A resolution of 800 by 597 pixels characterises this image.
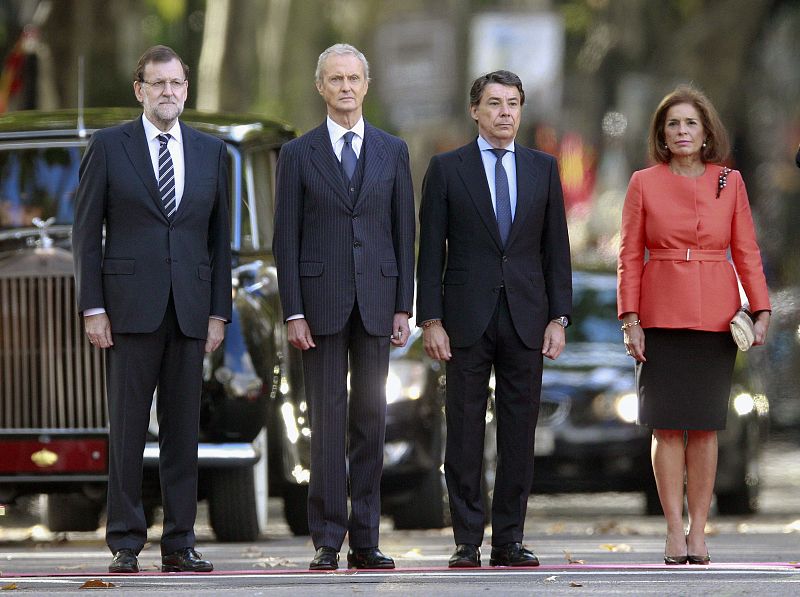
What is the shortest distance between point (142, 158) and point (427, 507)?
440 cm

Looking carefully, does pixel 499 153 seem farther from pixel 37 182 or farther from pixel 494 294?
pixel 37 182

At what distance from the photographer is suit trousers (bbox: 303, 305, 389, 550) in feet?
29.6

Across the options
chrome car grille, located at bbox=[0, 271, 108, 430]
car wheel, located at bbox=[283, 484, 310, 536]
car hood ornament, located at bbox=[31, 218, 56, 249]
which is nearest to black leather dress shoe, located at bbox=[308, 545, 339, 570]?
chrome car grille, located at bbox=[0, 271, 108, 430]

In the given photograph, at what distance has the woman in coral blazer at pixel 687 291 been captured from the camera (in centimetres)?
930

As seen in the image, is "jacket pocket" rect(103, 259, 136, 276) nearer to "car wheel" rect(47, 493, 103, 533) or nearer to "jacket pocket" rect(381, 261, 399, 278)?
"jacket pocket" rect(381, 261, 399, 278)

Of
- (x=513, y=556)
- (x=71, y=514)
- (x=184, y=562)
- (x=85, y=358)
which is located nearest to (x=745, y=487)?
(x=71, y=514)

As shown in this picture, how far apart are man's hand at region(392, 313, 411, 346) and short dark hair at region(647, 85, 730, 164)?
4.46 ft

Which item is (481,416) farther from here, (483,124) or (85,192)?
(85,192)

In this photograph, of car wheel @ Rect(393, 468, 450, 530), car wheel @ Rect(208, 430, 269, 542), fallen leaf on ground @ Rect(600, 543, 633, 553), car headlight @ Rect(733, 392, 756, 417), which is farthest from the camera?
car headlight @ Rect(733, 392, 756, 417)

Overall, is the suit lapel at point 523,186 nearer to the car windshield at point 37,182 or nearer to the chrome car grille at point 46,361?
the chrome car grille at point 46,361

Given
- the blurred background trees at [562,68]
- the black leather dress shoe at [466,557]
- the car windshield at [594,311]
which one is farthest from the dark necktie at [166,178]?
the blurred background trees at [562,68]

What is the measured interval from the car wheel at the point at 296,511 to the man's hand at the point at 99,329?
4.01m

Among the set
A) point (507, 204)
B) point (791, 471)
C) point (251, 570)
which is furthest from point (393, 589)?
point (791, 471)

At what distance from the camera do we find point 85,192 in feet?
30.0
